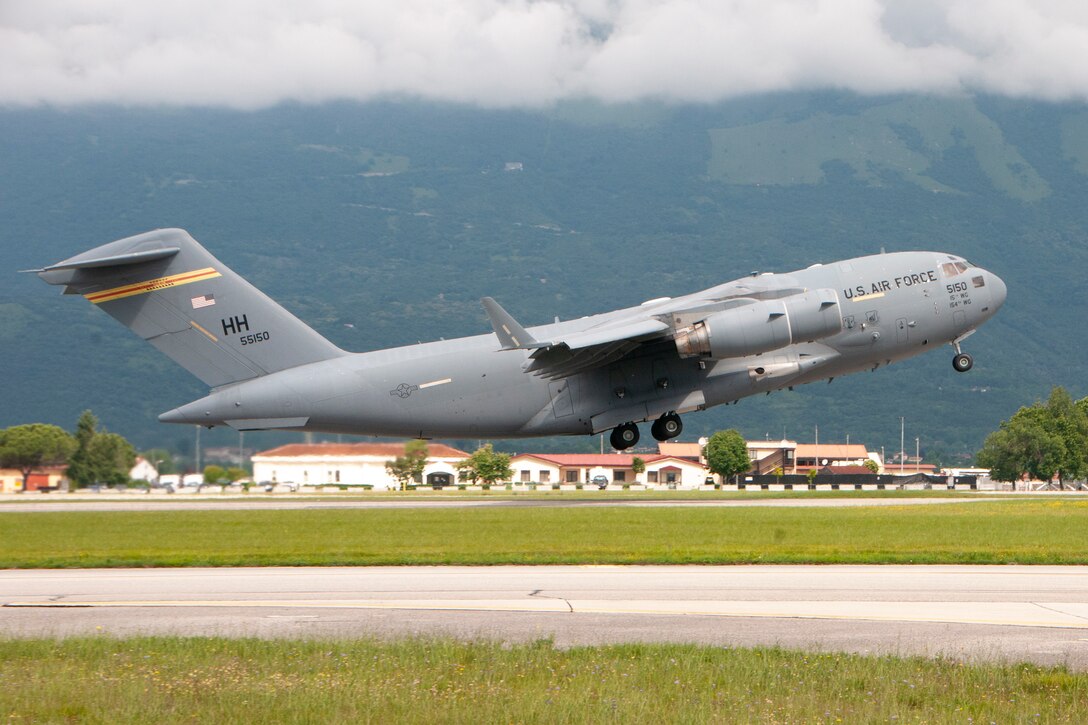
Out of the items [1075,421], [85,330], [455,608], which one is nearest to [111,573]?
[455,608]

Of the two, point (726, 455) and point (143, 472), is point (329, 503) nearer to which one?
point (143, 472)

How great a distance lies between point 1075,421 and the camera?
98062 millimetres

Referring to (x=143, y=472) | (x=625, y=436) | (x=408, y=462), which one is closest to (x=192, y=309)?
(x=143, y=472)

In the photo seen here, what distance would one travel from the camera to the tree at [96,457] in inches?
1433

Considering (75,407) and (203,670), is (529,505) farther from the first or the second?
(203,670)

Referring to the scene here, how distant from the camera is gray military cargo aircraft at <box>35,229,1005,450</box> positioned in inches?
1480

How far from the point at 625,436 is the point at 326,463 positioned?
884 centimetres

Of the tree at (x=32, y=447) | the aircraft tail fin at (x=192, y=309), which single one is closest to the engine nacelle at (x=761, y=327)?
the aircraft tail fin at (x=192, y=309)

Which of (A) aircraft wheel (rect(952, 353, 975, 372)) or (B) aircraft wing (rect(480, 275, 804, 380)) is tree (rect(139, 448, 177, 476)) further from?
(A) aircraft wheel (rect(952, 353, 975, 372))

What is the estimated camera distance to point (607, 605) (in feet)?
56.9

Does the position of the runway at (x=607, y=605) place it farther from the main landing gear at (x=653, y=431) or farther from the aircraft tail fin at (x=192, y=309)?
the main landing gear at (x=653, y=431)

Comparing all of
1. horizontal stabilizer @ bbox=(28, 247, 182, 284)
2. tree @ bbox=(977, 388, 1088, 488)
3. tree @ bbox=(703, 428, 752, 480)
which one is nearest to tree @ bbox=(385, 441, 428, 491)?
horizontal stabilizer @ bbox=(28, 247, 182, 284)

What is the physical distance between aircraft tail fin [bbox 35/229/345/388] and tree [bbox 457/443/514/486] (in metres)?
40.0

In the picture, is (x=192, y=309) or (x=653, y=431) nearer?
(x=192, y=309)
